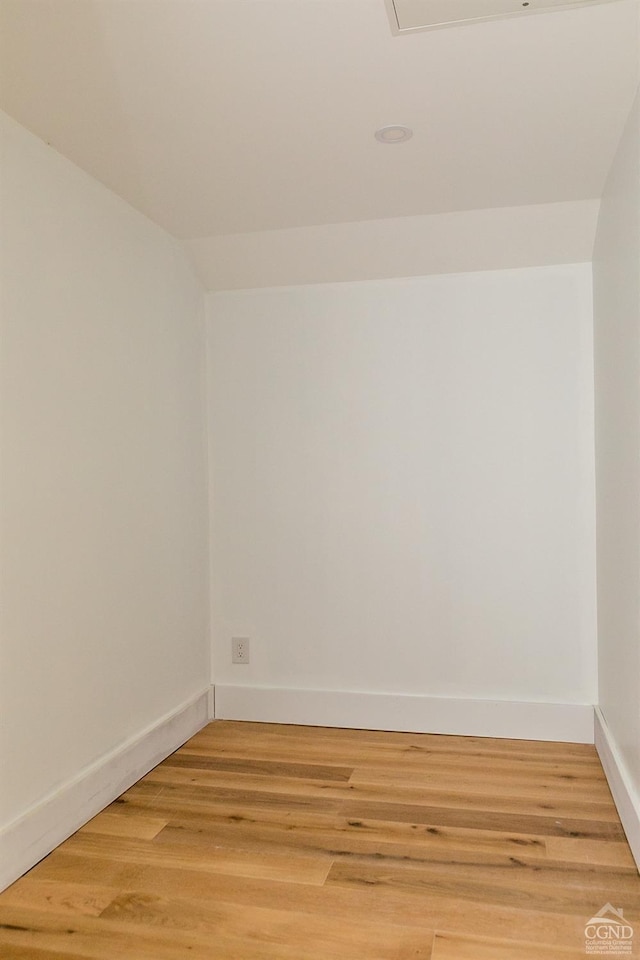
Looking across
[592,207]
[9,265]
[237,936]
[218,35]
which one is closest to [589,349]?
[592,207]

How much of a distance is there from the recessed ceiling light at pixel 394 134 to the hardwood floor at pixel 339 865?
214 cm

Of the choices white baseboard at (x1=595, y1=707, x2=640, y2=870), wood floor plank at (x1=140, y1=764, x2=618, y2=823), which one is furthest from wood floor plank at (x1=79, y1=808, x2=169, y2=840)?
white baseboard at (x1=595, y1=707, x2=640, y2=870)

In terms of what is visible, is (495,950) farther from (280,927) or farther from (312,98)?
(312,98)

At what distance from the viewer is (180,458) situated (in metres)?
3.39

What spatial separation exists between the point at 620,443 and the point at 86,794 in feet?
6.83

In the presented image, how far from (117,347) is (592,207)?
189 centimetres

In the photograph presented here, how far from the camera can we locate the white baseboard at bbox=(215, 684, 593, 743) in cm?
328

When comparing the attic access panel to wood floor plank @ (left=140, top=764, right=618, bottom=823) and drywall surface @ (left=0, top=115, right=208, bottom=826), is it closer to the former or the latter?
drywall surface @ (left=0, top=115, right=208, bottom=826)

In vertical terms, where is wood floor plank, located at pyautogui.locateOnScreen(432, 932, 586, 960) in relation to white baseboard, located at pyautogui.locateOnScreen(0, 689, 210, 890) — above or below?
below

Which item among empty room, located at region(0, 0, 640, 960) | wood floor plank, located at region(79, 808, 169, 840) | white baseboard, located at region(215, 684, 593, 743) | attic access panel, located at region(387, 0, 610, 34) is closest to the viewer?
attic access panel, located at region(387, 0, 610, 34)

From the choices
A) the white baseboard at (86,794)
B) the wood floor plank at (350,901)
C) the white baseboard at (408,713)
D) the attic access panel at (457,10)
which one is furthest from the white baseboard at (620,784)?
the attic access panel at (457,10)

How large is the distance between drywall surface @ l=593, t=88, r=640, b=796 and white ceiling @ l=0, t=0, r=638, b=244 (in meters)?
0.21

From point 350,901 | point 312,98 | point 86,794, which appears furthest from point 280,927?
point 312,98

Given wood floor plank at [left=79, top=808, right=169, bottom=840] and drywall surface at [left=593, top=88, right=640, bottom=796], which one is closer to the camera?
drywall surface at [left=593, top=88, right=640, bottom=796]
